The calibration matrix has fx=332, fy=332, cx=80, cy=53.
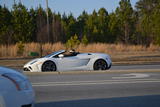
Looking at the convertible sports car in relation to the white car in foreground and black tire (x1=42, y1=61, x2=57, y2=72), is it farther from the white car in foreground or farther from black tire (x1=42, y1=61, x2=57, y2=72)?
the white car in foreground

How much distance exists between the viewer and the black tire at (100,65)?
16016 millimetres

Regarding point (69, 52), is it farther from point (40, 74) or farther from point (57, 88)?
point (57, 88)

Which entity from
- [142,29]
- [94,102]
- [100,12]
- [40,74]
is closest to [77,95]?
[94,102]

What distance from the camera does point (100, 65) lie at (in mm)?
16109

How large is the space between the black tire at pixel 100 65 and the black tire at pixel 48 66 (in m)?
1.97

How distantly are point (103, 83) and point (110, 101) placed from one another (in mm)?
3200

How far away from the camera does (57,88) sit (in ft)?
34.4

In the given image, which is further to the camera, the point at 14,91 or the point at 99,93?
the point at 99,93

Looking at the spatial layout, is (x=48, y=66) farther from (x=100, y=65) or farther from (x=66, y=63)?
(x=100, y=65)

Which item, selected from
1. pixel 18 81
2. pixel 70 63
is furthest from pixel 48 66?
pixel 18 81

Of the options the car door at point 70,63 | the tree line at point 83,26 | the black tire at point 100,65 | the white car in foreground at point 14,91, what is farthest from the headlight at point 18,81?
the tree line at point 83,26

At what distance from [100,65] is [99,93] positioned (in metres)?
6.63

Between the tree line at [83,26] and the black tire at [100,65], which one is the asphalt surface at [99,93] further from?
the tree line at [83,26]

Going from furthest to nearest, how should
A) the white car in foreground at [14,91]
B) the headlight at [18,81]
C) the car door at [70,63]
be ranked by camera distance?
the car door at [70,63] < the headlight at [18,81] < the white car in foreground at [14,91]
